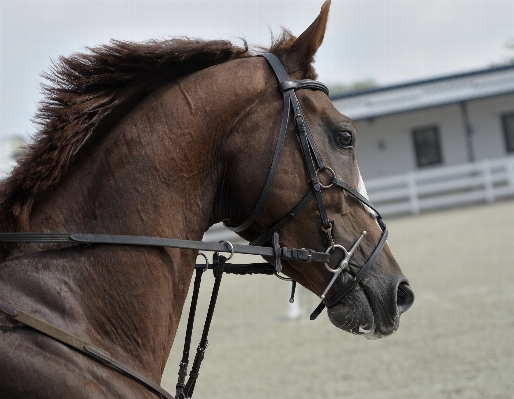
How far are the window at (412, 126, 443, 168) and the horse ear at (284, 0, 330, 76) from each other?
2881cm

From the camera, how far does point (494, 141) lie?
29438 mm

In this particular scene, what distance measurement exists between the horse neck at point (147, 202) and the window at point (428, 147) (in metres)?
29.1

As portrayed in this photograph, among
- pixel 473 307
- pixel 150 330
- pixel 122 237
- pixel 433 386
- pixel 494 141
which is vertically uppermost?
pixel 122 237

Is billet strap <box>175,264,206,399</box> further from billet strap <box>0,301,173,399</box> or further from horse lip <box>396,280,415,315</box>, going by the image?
horse lip <box>396,280,415,315</box>

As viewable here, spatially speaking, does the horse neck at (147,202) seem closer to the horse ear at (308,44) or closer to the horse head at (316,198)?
the horse head at (316,198)

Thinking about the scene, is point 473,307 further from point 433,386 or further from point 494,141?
point 494,141

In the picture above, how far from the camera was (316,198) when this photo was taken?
263cm

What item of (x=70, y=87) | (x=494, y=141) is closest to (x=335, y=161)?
(x=70, y=87)

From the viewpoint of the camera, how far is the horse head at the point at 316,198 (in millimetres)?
2631

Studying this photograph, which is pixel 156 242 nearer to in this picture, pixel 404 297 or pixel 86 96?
pixel 86 96

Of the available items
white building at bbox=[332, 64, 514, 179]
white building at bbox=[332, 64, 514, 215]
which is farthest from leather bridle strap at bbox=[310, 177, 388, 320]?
white building at bbox=[332, 64, 514, 179]

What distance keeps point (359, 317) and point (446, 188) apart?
24261 mm

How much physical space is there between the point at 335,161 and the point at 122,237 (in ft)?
3.05

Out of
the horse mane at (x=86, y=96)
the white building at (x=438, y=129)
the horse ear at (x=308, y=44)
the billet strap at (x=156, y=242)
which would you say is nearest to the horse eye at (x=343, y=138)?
the horse ear at (x=308, y=44)
